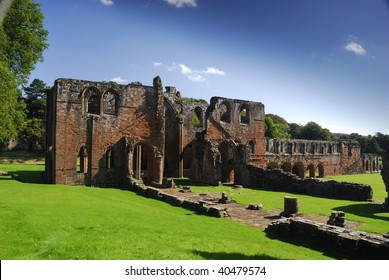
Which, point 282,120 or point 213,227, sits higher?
point 282,120

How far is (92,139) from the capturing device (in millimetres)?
25000

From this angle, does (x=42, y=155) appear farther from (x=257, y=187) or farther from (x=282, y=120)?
(x=282, y=120)

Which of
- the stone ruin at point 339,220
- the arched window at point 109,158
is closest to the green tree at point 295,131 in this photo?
the arched window at point 109,158

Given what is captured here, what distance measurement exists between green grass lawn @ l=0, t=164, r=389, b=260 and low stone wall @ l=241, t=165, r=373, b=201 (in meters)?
6.30

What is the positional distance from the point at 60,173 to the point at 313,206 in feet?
52.5

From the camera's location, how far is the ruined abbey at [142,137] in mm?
24250

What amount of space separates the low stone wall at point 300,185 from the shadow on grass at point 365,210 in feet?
7.56

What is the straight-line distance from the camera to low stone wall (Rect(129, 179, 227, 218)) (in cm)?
1550

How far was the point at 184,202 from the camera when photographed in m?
17.7

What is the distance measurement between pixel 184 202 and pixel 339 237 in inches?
339

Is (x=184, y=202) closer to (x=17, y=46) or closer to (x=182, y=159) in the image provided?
(x=17, y=46)

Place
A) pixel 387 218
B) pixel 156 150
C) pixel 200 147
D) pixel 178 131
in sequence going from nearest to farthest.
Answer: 1. pixel 387 218
2. pixel 156 150
3. pixel 200 147
4. pixel 178 131

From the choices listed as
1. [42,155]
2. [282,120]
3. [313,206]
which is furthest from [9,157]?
[282,120]

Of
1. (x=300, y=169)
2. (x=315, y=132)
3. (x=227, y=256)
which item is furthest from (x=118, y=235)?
(x=315, y=132)
